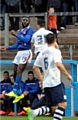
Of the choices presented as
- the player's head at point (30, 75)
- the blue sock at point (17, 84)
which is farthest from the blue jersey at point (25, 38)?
the player's head at point (30, 75)

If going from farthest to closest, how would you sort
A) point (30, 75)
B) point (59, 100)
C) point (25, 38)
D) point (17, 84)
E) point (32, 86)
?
point (30, 75) → point (32, 86) → point (17, 84) → point (25, 38) → point (59, 100)

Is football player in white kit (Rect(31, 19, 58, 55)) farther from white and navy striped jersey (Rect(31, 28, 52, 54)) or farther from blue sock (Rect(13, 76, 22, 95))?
blue sock (Rect(13, 76, 22, 95))

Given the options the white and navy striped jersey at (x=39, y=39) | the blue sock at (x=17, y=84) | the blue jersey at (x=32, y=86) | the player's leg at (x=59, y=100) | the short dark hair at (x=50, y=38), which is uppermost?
the short dark hair at (x=50, y=38)

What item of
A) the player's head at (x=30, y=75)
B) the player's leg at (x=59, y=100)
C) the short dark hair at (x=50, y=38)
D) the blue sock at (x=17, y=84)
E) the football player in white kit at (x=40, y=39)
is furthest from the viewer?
the player's head at (x=30, y=75)

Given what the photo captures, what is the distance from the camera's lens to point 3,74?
1886cm

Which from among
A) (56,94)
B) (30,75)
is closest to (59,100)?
(56,94)

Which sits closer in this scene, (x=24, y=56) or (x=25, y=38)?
(x=25, y=38)

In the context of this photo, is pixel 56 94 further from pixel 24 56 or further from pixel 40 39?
pixel 24 56

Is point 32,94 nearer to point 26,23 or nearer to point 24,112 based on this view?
point 24,112

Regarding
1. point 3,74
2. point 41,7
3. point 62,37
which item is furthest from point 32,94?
point 41,7

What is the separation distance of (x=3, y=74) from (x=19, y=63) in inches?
93.2

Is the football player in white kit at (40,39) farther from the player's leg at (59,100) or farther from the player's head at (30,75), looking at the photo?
the player's leg at (59,100)

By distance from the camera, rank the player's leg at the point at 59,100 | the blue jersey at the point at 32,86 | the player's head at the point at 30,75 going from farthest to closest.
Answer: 1. the player's head at the point at 30,75
2. the blue jersey at the point at 32,86
3. the player's leg at the point at 59,100

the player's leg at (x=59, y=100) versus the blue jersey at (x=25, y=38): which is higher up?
the blue jersey at (x=25, y=38)
